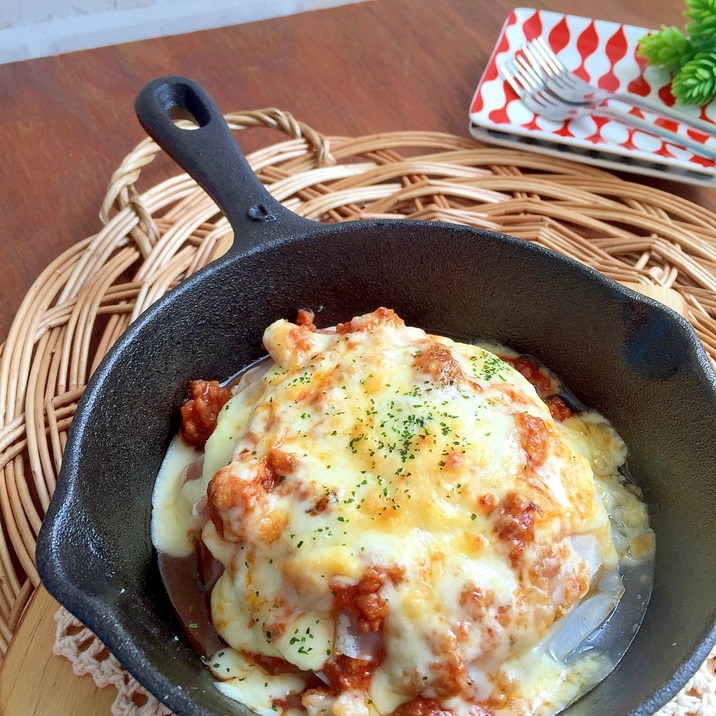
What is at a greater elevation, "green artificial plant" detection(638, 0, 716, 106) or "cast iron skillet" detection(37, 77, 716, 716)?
"green artificial plant" detection(638, 0, 716, 106)

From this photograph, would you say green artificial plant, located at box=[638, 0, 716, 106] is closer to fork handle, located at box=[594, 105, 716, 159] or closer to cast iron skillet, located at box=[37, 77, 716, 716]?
fork handle, located at box=[594, 105, 716, 159]

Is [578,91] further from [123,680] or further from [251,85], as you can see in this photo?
[123,680]

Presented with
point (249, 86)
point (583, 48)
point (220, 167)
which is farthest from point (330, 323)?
point (583, 48)

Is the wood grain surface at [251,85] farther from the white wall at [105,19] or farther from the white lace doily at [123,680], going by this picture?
the white lace doily at [123,680]

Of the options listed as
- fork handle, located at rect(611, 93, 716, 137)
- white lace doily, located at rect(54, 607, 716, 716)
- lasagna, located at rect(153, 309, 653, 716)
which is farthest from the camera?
fork handle, located at rect(611, 93, 716, 137)

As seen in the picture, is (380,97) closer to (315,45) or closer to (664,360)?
(315,45)

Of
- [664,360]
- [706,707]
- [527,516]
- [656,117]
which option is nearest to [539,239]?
[664,360]

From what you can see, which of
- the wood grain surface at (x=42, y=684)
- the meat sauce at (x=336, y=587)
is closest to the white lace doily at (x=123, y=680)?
the wood grain surface at (x=42, y=684)

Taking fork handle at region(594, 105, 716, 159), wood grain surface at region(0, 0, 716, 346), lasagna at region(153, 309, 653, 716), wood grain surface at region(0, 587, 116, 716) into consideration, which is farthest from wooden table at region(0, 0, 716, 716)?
lasagna at region(153, 309, 653, 716)
